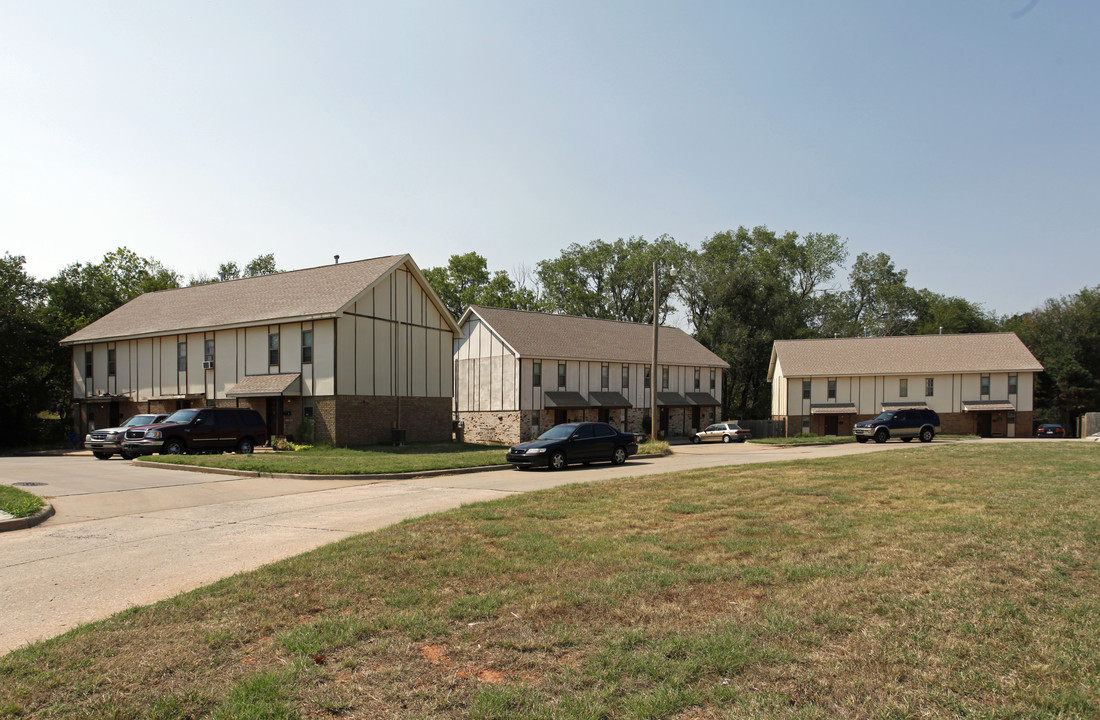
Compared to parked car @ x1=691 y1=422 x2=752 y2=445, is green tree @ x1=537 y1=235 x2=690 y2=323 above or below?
above

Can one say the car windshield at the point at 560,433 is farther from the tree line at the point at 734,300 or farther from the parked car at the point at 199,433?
the tree line at the point at 734,300

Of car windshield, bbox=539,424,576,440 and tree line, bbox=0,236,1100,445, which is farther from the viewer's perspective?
tree line, bbox=0,236,1100,445

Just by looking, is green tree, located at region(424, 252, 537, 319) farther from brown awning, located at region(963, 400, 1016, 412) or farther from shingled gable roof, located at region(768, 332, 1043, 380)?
brown awning, located at region(963, 400, 1016, 412)

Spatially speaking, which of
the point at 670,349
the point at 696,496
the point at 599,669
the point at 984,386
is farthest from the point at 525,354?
the point at 599,669

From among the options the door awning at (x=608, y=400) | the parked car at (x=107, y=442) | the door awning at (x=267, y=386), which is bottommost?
the parked car at (x=107, y=442)

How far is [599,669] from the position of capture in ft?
16.2

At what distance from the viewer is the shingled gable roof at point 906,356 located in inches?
2071

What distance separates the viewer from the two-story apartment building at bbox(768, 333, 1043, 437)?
52062 millimetres

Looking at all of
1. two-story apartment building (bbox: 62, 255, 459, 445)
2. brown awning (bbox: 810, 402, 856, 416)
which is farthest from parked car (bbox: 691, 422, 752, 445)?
Result: two-story apartment building (bbox: 62, 255, 459, 445)

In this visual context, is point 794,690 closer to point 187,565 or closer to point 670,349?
point 187,565

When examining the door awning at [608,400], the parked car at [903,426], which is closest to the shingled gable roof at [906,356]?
the door awning at [608,400]

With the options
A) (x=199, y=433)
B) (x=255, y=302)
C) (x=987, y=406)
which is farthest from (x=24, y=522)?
(x=987, y=406)

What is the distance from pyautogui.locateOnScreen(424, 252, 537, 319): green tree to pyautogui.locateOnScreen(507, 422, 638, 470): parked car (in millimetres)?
46209

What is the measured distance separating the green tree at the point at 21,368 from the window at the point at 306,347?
18908mm
